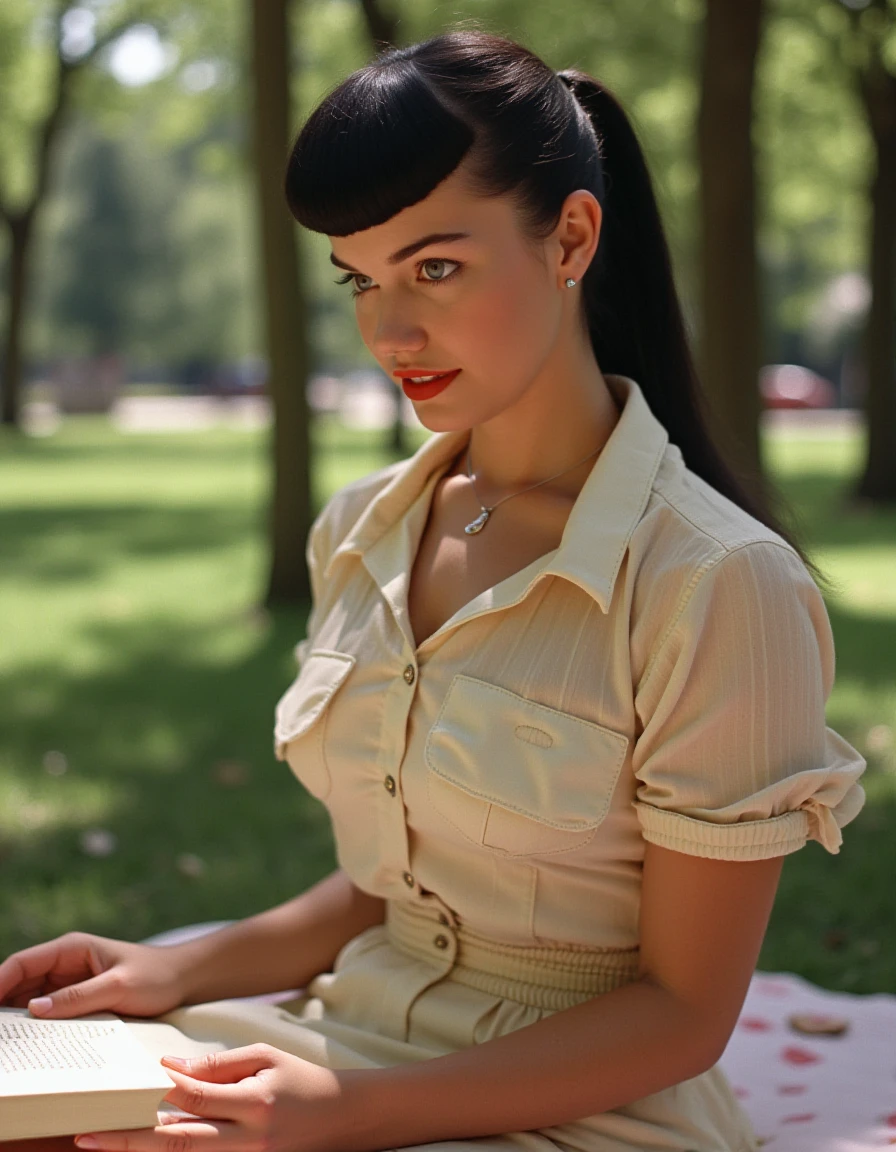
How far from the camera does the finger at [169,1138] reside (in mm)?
1792

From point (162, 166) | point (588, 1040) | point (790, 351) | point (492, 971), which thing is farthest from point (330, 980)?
point (790, 351)

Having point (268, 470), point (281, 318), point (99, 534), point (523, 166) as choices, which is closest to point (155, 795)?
point (281, 318)

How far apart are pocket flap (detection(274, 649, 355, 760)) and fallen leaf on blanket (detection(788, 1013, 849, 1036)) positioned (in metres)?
1.34

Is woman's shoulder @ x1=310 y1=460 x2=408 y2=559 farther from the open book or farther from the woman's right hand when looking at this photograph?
the open book

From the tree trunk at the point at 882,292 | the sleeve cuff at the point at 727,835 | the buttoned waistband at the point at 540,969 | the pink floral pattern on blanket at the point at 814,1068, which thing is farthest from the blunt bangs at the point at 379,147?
the tree trunk at the point at 882,292

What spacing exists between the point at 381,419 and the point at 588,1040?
3653 centimetres

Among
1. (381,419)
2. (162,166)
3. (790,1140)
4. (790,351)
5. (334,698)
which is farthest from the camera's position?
(790,351)

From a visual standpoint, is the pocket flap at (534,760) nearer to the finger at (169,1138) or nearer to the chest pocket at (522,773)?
the chest pocket at (522,773)

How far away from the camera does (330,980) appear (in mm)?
2420

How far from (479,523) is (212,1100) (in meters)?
0.98

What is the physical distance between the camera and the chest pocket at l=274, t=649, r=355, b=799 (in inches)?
91.8

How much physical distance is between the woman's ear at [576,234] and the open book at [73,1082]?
3.95 ft

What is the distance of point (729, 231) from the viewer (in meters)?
8.16

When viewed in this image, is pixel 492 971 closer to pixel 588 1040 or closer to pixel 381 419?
pixel 588 1040
